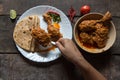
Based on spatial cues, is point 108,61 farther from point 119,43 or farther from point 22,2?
point 22,2

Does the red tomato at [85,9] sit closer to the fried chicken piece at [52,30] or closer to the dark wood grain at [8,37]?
the dark wood grain at [8,37]

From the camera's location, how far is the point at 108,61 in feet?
5.15

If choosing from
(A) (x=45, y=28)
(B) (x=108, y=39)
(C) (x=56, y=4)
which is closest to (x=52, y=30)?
(A) (x=45, y=28)

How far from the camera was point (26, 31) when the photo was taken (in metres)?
1.56

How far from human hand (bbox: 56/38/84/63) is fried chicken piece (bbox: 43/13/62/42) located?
78 mm

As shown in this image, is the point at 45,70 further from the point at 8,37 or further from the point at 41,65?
the point at 8,37

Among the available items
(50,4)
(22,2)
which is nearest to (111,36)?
(50,4)

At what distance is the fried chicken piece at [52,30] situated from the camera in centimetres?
153

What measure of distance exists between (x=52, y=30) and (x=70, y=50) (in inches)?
6.3

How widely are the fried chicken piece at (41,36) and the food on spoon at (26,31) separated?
6 centimetres

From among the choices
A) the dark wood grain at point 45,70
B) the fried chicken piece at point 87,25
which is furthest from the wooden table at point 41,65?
the fried chicken piece at point 87,25

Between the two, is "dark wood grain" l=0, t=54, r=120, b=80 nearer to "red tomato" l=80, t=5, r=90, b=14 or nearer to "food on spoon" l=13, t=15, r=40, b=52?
"food on spoon" l=13, t=15, r=40, b=52

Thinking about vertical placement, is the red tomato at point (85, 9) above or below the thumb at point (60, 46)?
above

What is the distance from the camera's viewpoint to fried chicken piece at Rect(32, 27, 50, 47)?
1494 millimetres
